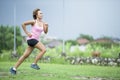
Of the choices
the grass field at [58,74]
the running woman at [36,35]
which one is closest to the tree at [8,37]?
the grass field at [58,74]

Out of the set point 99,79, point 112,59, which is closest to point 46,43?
point 112,59

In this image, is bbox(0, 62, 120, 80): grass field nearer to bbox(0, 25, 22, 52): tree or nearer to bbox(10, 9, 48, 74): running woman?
bbox(10, 9, 48, 74): running woman

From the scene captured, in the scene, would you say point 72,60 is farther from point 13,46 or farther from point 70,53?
point 13,46

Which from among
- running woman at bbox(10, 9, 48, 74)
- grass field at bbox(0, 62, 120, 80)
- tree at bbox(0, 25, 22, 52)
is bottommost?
grass field at bbox(0, 62, 120, 80)

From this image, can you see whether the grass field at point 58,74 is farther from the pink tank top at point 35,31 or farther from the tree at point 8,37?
the tree at point 8,37

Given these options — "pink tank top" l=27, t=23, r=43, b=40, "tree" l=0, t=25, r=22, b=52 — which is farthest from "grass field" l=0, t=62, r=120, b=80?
"tree" l=0, t=25, r=22, b=52

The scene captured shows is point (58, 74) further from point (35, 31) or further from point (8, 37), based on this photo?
point (8, 37)

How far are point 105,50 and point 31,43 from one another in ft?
16.7

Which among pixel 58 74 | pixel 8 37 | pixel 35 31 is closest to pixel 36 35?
pixel 35 31

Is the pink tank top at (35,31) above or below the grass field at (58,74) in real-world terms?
above

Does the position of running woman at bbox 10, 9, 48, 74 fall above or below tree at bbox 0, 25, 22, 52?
below

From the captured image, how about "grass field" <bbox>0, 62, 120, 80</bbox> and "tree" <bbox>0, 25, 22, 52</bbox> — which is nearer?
"grass field" <bbox>0, 62, 120, 80</bbox>

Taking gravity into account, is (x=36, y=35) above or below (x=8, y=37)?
below

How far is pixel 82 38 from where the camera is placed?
10289 mm
